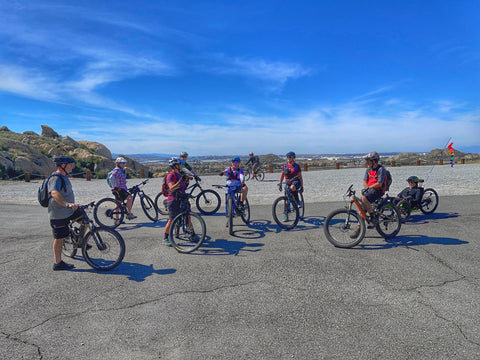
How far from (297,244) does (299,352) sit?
341cm

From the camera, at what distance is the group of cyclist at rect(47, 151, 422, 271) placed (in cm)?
476

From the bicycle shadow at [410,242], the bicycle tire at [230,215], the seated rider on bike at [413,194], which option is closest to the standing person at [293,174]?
Result: the bicycle tire at [230,215]

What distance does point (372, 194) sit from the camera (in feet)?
20.8

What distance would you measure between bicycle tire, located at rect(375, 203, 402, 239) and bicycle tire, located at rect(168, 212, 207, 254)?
371cm

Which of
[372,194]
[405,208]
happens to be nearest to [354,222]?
[372,194]

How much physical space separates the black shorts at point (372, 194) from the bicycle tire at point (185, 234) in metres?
3.57

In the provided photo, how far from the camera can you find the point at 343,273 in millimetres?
4617

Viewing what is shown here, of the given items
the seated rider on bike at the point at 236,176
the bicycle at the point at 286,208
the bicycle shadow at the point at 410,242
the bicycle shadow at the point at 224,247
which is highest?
the seated rider on bike at the point at 236,176

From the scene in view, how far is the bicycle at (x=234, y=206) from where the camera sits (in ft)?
22.8

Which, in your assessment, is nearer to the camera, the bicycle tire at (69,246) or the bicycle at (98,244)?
the bicycle at (98,244)

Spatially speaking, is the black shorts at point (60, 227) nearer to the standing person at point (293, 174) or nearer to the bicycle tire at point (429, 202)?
the standing person at point (293, 174)

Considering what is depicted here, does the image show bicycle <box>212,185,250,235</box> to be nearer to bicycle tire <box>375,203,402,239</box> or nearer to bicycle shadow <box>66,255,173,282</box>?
bicycle shadow <box>66,255,173,282</box>

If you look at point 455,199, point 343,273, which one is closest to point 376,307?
point 343,273

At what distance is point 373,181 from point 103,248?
5.53m
